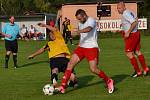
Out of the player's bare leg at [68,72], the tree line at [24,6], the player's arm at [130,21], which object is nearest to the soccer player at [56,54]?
the player's bare leg at [68,72]

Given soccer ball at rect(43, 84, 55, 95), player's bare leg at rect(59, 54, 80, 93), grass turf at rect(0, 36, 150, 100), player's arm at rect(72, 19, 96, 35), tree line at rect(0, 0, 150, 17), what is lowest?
tree line at rect(0, 0, 150, 17)

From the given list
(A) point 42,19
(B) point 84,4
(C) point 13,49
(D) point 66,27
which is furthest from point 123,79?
(A) point 42,19

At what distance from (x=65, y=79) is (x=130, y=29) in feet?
10.1

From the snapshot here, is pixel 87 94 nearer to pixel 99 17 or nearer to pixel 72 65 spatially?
pixel 72 65

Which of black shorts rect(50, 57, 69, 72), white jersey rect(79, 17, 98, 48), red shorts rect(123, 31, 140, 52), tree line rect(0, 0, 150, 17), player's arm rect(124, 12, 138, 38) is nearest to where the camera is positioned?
white jersey rect(79, 17, 98, 48)

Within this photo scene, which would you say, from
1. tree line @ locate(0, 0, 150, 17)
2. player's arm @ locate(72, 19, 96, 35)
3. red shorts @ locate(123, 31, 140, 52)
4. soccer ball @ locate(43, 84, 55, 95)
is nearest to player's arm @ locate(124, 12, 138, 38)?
red shorts @ locate(123, 31, 140, 52)

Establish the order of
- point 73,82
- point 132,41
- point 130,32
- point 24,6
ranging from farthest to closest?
point 24,6 < point 132,41 < point 130,32 < point 73,82

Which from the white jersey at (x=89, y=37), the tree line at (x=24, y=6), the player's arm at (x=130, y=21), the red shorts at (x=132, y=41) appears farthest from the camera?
the tree line at (x=24, y=6)

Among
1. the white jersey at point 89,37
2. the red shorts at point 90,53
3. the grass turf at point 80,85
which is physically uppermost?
the white jersey at point 89,37

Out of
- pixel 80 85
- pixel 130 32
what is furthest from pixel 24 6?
pixel 80 85

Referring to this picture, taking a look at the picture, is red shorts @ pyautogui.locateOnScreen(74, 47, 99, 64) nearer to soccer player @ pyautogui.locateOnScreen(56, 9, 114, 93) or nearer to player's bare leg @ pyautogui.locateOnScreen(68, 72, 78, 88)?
soccer player @ pyautogui.locateOnScreen(56, 9, 114, 93)

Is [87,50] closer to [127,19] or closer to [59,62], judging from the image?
[59,62]

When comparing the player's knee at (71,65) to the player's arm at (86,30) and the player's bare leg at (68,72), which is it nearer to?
the player's bare leg at (68,72)

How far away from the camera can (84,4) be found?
55719mm
